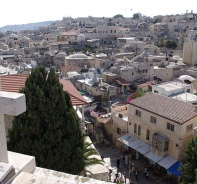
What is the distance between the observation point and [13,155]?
14.8 ft

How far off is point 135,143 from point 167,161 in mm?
3746

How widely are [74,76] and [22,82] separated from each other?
1022 inches

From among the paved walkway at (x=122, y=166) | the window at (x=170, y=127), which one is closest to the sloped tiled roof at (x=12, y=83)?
the paved walkway at (x=122, y=166)

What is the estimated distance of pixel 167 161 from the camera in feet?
65.7

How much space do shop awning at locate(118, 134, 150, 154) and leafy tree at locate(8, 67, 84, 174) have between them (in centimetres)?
1280

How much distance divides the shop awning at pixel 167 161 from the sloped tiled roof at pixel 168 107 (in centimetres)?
302

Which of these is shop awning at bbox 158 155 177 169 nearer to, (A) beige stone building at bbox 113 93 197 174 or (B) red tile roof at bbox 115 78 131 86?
(A) beige stone building at bbox 113 93 197 174

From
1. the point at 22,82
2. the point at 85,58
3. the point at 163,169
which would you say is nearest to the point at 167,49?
the point at 85,58

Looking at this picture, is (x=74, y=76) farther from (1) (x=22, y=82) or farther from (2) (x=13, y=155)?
(2) (x=13, y=155)

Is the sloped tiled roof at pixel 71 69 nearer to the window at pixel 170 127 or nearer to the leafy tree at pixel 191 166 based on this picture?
the window at pixel 170 127

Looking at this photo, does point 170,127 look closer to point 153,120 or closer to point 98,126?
point 153,120

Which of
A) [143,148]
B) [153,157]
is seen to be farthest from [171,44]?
[153,157]

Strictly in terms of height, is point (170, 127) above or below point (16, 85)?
below

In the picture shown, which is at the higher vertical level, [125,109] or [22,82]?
[22,82]
